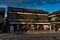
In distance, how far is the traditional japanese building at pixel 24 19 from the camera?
5488 cm

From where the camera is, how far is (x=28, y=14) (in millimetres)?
56750

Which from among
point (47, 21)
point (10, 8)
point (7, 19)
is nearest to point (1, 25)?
point (7, 19)

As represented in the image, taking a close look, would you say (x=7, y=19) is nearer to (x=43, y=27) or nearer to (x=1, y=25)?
(x=1, y=25)

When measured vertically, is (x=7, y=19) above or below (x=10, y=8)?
below

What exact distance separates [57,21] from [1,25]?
1977 centimetres

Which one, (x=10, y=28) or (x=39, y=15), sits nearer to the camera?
(x=10, y=28)

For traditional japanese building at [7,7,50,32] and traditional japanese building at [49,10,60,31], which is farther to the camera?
traditional japanese building at [49,10,60,31]

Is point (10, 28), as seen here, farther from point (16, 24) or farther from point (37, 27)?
point (37, 27)

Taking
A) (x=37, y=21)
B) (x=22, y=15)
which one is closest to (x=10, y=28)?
(x=22, y=15)

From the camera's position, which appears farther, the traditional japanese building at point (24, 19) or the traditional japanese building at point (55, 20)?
the traditional japanese building at point (55, 20)

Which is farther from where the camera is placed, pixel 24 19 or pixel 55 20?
pixel 55 20

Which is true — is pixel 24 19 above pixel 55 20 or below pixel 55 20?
above

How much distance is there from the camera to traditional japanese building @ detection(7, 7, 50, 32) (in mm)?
54875

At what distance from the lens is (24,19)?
2196 inches
